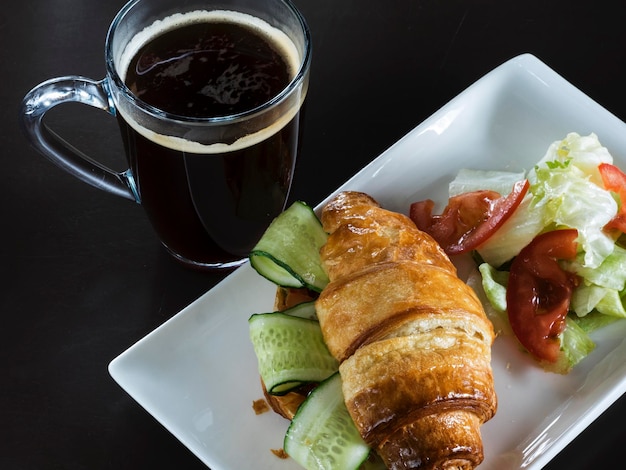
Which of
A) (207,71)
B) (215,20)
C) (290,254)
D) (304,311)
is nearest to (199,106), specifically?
(207,71)

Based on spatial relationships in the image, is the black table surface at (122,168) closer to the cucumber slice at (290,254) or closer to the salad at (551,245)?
the salad at (551,245)

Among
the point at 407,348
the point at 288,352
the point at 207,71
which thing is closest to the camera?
the point at 407,348

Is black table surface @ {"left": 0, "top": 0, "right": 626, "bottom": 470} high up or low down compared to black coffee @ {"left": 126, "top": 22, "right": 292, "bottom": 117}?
down

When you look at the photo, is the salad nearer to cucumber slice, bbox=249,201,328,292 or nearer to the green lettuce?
the green lettuce

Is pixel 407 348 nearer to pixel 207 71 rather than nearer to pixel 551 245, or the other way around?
pixel 551 245

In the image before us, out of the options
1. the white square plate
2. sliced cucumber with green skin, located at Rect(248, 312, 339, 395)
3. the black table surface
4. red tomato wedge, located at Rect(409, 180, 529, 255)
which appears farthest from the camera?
red tomato wedge, located at Rect(409, 180, 529, 255)

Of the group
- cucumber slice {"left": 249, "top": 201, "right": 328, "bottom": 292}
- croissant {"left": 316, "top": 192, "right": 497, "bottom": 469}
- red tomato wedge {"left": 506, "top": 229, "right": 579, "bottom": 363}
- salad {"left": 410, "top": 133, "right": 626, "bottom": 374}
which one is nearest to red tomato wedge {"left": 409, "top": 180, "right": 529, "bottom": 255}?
salad {"left": 410, "top": 133, "right": 626, "bottom": 374}

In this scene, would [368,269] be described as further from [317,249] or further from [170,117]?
[170,117]
